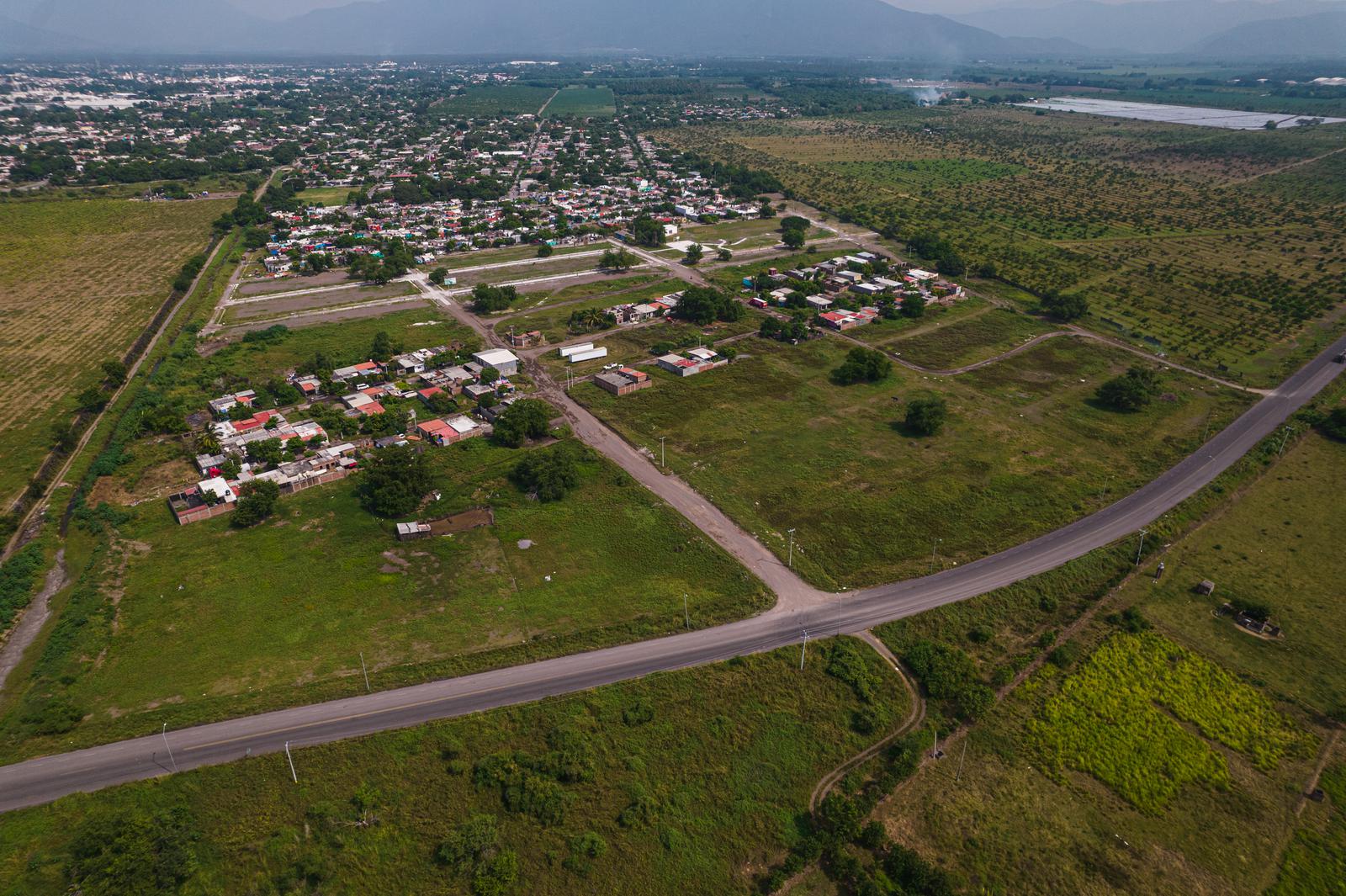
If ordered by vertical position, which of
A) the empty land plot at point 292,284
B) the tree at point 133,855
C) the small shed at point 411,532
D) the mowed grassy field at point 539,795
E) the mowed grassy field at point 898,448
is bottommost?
the mowed grassy field at point 539,795

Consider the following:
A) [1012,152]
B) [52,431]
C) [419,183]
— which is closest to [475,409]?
[52,431]

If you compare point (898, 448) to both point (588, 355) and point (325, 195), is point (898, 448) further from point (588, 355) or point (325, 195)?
point (325, 195)

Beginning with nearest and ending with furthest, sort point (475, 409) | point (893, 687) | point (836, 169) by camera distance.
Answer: point (893, 687) → point (475, 409) → point (836, 169)

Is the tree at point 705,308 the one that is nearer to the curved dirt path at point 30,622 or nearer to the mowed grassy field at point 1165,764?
the mowed grassy field at point 1165,764

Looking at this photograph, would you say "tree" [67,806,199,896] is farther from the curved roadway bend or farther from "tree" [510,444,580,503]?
"tree" [510,444,580,503]

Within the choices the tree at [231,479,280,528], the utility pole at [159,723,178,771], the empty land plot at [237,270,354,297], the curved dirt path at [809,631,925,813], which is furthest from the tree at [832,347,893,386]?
the empty land plot at [237,270,354,297]

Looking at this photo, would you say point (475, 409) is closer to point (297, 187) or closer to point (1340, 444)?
point (1340, 444)

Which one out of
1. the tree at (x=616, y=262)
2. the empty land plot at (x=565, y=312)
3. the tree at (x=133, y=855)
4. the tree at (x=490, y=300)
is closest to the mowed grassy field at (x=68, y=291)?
the tree at (x=133, y=855)
